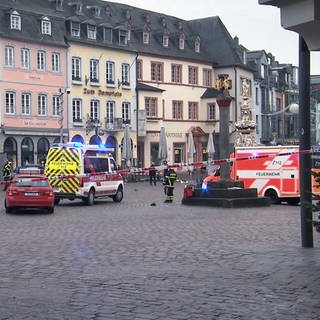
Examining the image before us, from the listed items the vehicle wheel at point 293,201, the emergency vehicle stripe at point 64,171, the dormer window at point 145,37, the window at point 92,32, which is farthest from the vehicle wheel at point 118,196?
the dormer window at point 145,37

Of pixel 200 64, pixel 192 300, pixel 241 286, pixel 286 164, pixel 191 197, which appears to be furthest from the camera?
pixel 200 64

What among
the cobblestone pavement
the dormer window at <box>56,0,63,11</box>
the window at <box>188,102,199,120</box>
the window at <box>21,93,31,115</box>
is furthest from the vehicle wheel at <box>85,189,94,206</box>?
the window at <box>188,102,199,120</box>

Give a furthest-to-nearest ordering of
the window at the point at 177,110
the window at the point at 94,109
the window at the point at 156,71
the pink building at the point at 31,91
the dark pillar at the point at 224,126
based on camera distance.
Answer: the window at the point at 177,110
the window at the point at 156,71
the window at the point at 94,109
the pink building at the point at 31,91
the dark pillar at the point at 224,126

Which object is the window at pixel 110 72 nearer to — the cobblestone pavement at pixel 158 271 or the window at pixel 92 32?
the window at pixel 92 32

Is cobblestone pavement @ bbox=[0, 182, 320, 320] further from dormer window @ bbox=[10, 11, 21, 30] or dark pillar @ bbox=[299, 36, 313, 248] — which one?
dormer window @ bbox=[10, 11, 21, 30]

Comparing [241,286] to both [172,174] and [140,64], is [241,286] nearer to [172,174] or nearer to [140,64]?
[172,174]

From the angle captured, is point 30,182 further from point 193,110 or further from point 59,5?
point 193,110

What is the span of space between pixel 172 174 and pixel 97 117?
34.5 m

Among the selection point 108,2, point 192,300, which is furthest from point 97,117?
point 192,300

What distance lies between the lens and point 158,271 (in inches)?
432

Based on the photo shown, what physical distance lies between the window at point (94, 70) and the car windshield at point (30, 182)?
38990 mm

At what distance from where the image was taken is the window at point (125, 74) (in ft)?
220

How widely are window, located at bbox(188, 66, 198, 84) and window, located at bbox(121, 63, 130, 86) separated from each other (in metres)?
10.2

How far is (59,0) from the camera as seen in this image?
63812 mm
